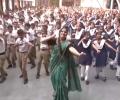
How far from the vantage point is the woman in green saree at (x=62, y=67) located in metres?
7.73

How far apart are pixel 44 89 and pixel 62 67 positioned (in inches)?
81.3

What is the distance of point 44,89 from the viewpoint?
984cm

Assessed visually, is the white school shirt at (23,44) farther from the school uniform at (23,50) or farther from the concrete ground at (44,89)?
the concrete ground at (44,89)

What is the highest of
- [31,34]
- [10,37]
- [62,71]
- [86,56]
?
[31,34]

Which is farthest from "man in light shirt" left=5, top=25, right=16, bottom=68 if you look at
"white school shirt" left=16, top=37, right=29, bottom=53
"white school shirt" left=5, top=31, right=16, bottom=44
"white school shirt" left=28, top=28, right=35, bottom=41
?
"white school shirt" left=16, top=37, right=29, bottom=53

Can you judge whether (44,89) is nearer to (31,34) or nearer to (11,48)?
(31,34)

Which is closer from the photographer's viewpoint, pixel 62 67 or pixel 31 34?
pixel 62 67

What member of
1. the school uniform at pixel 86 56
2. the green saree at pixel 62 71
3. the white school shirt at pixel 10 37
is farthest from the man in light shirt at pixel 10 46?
the green saree at pixel 62 71

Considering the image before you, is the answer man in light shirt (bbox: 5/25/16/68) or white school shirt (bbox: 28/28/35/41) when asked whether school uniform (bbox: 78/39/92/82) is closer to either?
white school shirt (bbox: 28/28/35/41)

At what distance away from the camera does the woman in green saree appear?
773 centimetres

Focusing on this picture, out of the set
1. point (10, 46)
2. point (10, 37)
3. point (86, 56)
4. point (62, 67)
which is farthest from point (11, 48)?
point (62, 67)

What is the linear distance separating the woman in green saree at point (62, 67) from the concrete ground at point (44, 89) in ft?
3.35

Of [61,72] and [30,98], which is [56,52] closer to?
[61,72]

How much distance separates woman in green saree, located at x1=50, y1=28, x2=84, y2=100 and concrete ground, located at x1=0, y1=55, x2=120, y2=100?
102cm
